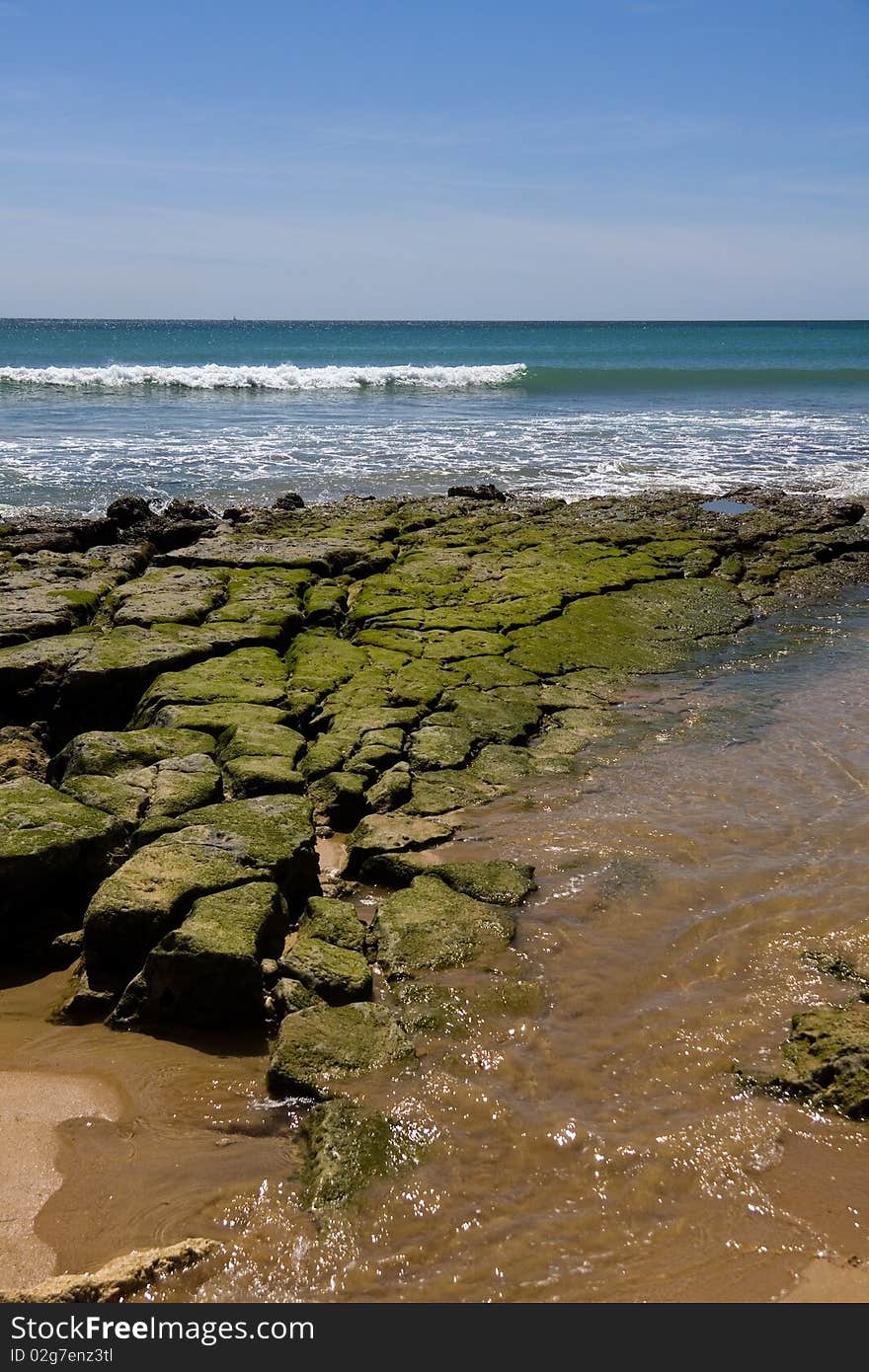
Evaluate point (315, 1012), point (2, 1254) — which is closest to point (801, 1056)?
point (315, 1012)

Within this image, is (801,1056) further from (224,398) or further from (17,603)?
(224,398)

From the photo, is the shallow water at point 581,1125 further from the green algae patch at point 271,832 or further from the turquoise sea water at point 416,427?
the turquoise sea water at point 416,427

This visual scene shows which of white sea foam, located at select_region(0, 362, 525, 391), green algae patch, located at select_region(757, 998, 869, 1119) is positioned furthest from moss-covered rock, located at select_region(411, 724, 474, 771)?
white sea foam, located at select_region(0, 362, 525, 391)

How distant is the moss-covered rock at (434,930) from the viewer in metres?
5.23

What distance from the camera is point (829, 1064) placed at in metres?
4.41

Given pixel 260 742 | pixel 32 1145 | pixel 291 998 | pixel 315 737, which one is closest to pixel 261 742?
pixel 260 742

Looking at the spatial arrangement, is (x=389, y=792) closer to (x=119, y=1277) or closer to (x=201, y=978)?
(x=201, y=978)

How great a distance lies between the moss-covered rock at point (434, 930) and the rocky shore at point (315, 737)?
0.02m

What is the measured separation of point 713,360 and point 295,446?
150 ft

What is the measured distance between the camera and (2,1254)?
359 cm

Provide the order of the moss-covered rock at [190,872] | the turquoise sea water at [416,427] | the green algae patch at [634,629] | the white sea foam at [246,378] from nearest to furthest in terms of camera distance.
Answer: the moss-covered rock at [190,872], the green algae patch at [634,629], the turquoise sea water at [416,427], the white sea foam at [246,378]

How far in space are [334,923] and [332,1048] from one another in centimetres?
92

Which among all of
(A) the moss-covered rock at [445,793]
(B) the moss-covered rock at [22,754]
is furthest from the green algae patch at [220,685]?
(A) the moss-covered rock at [445,793]

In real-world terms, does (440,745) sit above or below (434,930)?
above
